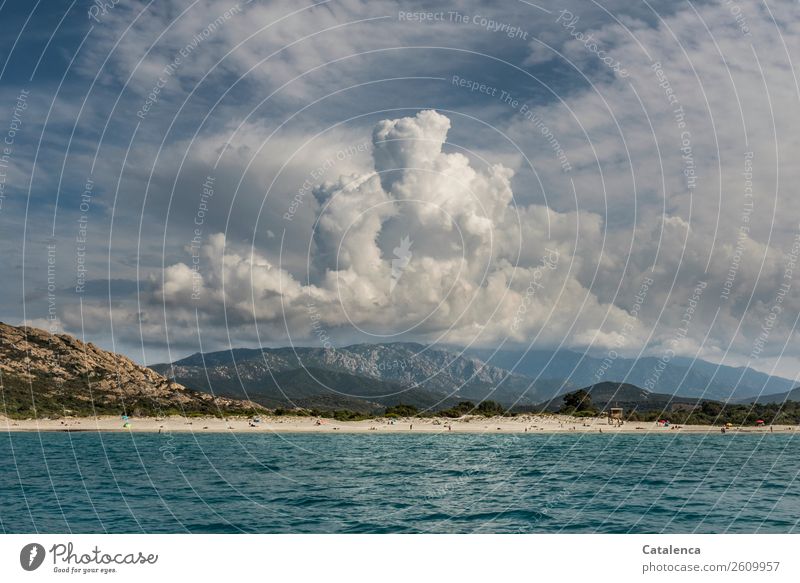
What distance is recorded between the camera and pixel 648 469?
60.4m

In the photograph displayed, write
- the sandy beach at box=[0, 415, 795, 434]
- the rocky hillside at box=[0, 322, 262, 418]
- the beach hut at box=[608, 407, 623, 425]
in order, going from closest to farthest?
1. the sandy beach at box=[0, 415, 795, 434]
2. the rocky hillside at box=[0, 322, 262, 418]
3. the beach hut at box=[608, 407, 623, 425]

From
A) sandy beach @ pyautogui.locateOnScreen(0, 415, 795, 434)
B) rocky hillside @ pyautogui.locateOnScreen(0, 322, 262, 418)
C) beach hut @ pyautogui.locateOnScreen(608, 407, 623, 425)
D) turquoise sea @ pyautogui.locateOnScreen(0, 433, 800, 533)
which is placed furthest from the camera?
beach hut @ pyautogui.locateOnScreen(608, 407, 623, 425)

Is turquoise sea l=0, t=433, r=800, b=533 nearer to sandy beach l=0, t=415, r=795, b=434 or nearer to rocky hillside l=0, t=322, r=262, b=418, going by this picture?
sandy beach l=0, t=415, r=795, b=434

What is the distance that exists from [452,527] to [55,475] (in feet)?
128

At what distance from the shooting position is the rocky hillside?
155625 millimetres

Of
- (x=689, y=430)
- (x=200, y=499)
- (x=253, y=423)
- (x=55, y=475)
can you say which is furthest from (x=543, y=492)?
(x=689, y=430)

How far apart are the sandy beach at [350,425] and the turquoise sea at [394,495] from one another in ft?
240

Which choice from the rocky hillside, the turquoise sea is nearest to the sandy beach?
the rocky hillside

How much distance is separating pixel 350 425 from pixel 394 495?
11133cm

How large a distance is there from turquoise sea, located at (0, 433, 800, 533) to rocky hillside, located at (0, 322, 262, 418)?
9520cm

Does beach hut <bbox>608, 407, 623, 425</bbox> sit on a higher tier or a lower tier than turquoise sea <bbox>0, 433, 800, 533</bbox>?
lower

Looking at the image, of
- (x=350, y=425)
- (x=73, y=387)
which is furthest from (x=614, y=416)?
(x=73, y=387)

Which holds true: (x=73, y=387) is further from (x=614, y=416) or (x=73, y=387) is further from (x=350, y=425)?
(x=614, y=416)
